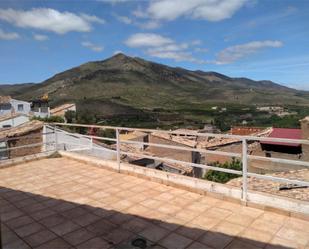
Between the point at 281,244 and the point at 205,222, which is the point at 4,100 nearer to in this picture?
the point at 205,222

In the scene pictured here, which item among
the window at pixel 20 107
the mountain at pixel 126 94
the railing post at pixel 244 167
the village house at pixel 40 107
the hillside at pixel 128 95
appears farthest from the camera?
the mountain at pixel 126 94

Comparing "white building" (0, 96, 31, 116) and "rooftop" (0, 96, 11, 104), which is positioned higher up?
"rooftop" (0, 96, 11, 104)

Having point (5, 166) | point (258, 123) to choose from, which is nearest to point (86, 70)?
point (258, 123)

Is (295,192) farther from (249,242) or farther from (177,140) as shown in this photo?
(177,140)

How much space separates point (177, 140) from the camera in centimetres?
2934

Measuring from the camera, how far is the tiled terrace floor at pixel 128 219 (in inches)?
143

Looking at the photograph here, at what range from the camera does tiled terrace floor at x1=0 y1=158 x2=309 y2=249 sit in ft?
11.9

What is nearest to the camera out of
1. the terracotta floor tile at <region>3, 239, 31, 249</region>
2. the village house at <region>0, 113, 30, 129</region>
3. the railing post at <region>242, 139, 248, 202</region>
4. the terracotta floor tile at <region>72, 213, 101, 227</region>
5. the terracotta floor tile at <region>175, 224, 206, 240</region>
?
the terracotta floor tile at <region>3, 239, 31, 249</region>

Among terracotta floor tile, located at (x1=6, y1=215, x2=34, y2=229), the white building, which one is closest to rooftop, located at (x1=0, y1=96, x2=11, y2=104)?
the white building

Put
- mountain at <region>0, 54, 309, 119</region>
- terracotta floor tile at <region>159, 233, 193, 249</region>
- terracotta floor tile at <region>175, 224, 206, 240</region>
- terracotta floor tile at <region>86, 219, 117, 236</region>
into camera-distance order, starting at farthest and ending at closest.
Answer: mountain at <region>0, 54, 309, 119</region> → terracotta floor tile at <region>86, 219, 117, 236</region> → terracotta floor tile at <region>175, 224, 206, 240</region> → terracotta floor tile at <region>159, 233, 193, 249</region>

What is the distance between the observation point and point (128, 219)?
4301 mm

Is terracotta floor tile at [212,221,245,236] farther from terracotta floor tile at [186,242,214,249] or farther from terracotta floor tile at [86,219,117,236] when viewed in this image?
terracotta floor tile at [86,219,117,236]

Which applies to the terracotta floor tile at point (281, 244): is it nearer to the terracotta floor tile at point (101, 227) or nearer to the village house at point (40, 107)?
the terracotta floor tile at point (101, 227)

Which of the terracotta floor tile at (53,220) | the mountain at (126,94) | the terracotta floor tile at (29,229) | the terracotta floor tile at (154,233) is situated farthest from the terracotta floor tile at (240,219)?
the mountain at (126,94)
